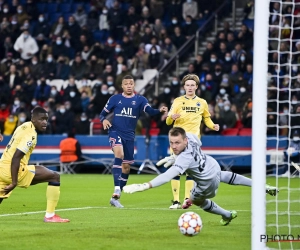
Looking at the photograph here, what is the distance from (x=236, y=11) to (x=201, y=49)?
2.15 m

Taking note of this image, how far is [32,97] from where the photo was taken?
96.6 ft

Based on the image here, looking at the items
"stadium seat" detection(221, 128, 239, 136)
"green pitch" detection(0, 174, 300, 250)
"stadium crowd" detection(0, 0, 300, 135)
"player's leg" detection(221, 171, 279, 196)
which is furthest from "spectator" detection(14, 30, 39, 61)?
"player's leg" detection(221, 171, 279, 196)

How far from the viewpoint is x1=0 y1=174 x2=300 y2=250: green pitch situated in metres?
8.80

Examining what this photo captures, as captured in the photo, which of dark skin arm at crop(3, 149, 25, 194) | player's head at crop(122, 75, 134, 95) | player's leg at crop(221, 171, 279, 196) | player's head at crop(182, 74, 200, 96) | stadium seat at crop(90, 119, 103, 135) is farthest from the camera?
stadium seat at crop(90, 119, 103, 135)

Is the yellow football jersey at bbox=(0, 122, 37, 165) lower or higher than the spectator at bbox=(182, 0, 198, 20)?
lower

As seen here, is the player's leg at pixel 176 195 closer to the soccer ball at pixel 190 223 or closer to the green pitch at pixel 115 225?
the green pitch at pixel 115 225

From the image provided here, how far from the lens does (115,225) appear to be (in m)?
10.7

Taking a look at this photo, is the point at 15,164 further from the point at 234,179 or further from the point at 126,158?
the point at 126,158

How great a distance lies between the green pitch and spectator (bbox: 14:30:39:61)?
600 inches

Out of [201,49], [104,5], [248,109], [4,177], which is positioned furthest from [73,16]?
[4,177]

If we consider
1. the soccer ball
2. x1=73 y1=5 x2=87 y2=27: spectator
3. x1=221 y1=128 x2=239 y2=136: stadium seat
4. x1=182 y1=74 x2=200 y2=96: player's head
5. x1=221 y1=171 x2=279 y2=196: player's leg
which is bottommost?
the soccer ball

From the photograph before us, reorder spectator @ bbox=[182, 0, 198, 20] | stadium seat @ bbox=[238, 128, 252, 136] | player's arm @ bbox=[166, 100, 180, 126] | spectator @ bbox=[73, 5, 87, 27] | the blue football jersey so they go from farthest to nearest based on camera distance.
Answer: spectator @ bbox=[73, 5, 87, 27], spectator @ bbox=[182, 0, 198, 20], stadium seat @ bbox=[238, 128, 252, 136], the blue football jersey, player's arm @ bbox=[166, 100, 180, 126]

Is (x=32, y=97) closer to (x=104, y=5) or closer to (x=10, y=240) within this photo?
(x=104, y=5)

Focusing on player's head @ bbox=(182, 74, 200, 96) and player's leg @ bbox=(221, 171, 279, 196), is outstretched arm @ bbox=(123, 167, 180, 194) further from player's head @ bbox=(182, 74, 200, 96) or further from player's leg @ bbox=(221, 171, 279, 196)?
player's head @ bbox=(182, 74, 200, 96)
